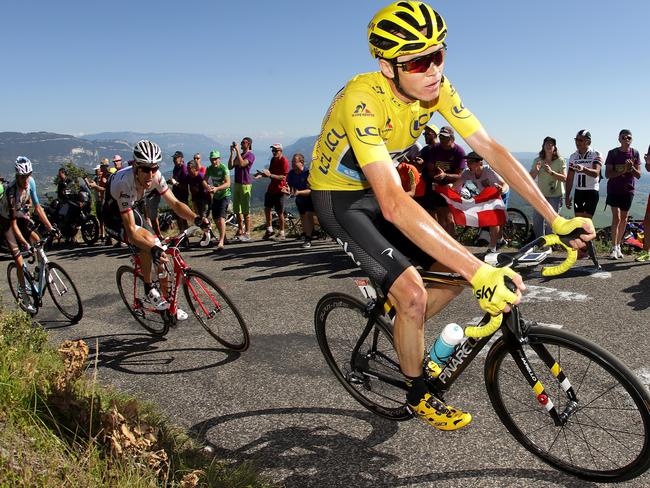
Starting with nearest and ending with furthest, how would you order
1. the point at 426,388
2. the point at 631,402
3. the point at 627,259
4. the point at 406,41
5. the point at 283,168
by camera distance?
the point at 631,402 < the point at 406,41 < the point at 426,388 < the point at 627,259 < the point at 283,168

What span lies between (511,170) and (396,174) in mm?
863

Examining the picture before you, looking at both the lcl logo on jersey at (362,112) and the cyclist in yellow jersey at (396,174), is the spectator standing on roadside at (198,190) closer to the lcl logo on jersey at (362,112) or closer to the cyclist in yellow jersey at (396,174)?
the cyclist in yellow jersey at (396,174)

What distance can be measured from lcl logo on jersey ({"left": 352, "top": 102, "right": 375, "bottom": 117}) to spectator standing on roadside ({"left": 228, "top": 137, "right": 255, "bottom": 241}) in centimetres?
976

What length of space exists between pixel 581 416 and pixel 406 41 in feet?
Result: 8.90

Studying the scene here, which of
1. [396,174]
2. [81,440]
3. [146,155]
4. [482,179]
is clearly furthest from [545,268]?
[482,179]

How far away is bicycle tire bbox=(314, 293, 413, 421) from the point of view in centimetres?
367

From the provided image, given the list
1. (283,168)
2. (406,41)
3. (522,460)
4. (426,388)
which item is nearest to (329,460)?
(426,388)

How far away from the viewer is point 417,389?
3.14 m

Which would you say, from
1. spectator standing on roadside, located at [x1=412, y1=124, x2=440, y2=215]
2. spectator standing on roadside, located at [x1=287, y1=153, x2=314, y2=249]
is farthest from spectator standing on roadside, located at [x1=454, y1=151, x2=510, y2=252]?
spectator standing on roadside, located at [x1=287, y1=153, x2=314, y2=249]

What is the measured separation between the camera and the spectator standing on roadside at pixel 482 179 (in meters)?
8.85

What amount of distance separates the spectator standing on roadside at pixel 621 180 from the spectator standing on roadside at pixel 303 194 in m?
5.95

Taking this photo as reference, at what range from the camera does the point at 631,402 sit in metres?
2.60

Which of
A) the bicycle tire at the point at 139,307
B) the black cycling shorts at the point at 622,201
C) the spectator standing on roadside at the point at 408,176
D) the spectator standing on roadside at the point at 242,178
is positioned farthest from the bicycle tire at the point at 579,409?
the spectator standing on roadside at the point at 242,178

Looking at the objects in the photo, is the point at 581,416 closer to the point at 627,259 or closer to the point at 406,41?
the point at 406,41
